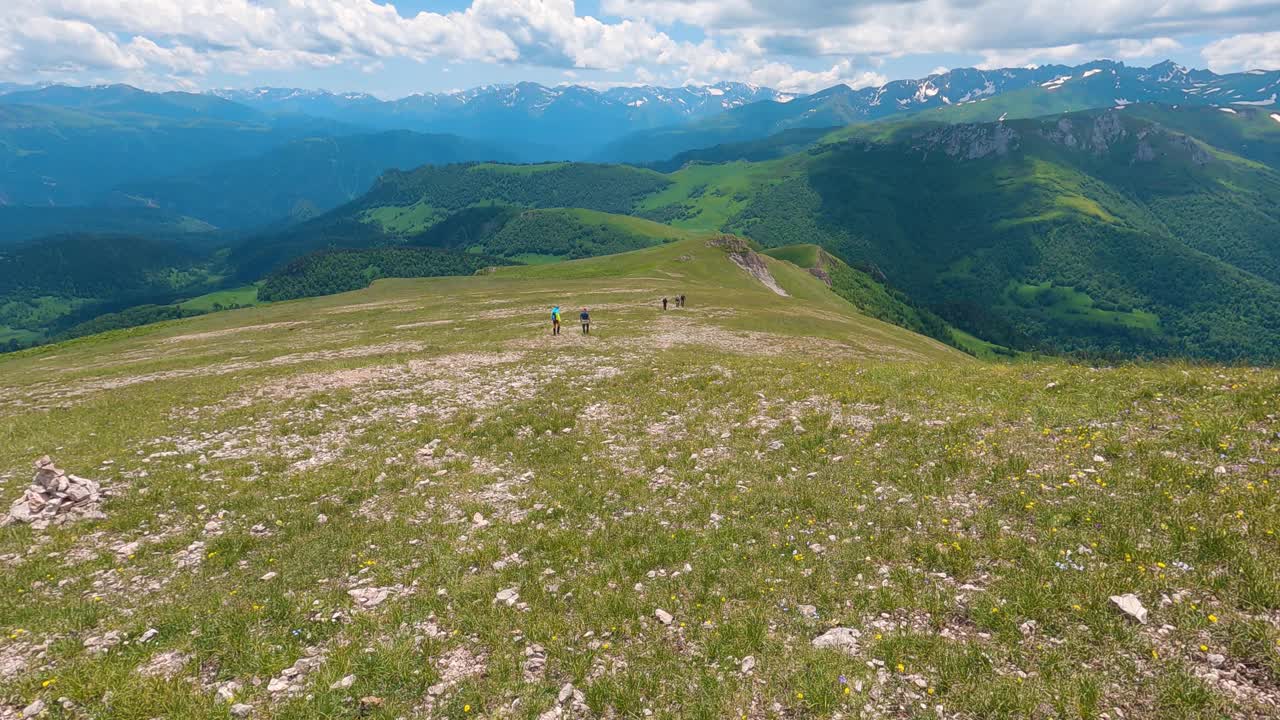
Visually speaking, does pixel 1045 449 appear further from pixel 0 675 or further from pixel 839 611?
pixel 0 675

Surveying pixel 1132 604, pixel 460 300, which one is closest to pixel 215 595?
pixel 1132 604

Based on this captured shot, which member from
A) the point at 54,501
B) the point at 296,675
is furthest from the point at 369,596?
the point at 54,501

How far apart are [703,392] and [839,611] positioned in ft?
50.5

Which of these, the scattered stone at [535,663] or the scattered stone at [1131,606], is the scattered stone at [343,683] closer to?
the scattered stone at [535,663]

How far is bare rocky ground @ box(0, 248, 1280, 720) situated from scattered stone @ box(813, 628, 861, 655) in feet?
0.19

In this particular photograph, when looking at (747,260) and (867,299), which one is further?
(867,299)

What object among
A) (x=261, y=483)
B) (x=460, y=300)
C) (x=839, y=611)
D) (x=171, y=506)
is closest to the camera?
(x=839, y=611)

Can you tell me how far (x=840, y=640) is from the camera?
9.71 metres

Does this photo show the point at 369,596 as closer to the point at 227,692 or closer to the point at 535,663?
the point at 227,692

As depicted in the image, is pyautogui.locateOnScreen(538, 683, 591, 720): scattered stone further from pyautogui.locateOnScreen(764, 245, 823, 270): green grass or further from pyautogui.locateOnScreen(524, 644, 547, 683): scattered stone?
pyautogui.locateOnScreen(764, 245, 823, 270): green grass

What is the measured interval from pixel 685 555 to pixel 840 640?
4.22 m

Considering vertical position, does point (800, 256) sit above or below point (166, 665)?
below

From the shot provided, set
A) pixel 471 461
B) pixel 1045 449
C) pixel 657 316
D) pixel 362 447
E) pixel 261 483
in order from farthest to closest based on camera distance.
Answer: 1. pixel 657 316
2. pixel 362 447
3. pixel 471 461
4. pixel 261 483
5. pixel 1045 449

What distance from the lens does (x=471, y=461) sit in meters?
19.9
